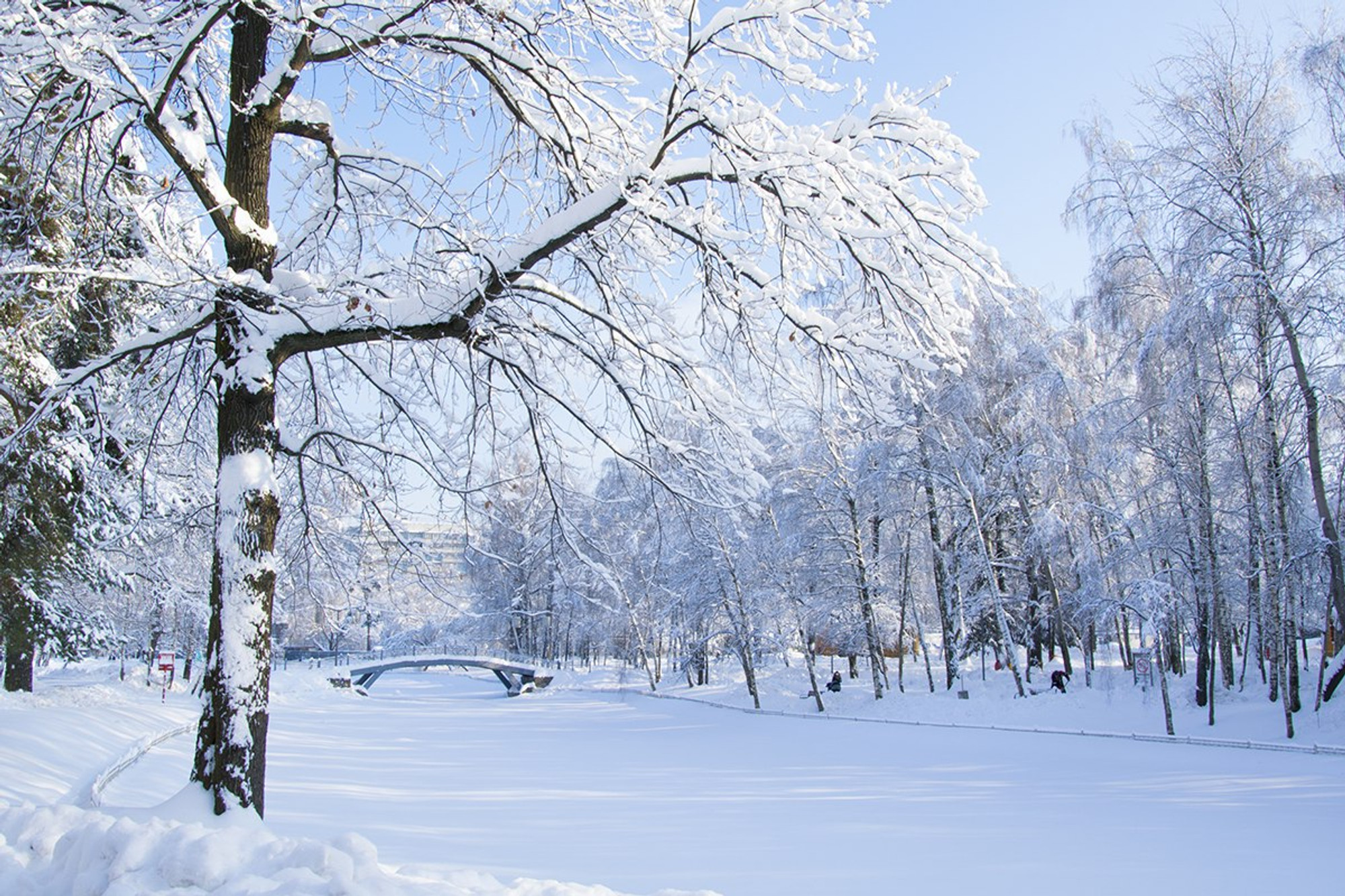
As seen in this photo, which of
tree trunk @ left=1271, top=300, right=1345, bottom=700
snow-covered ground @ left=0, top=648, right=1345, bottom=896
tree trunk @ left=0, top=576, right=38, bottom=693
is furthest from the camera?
tree trunk @ left=0, top=576, right=38, bottom=693

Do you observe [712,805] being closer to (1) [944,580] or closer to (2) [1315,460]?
(2) [1315,460]

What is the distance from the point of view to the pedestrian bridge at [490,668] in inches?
1694

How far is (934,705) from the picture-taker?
22047 mm

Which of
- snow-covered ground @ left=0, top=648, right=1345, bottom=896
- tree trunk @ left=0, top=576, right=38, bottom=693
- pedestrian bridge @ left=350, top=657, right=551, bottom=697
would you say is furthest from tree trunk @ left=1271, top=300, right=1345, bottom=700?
pedestrian bridge @ left=350, top=657, right=551, bottom=697

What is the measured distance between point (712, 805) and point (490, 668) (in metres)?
34.0

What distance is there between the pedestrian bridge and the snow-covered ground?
68.1 feet

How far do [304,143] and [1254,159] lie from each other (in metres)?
14.6

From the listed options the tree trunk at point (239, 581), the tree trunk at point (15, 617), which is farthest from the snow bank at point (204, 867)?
the tree trunk at point (15, 617)

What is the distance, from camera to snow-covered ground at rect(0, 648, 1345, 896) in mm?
3730

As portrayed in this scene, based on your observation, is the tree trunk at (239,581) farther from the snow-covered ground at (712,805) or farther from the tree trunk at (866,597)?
the tree trunk at (866,597)

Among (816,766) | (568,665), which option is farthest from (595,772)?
(568,665)

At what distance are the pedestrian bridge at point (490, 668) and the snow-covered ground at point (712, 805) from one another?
68.1 feet

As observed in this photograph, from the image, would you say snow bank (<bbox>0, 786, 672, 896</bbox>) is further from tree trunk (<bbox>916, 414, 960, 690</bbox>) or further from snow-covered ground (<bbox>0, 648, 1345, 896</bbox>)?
tree trunk (<bbox>916, 414, 960, 690</bbox>)

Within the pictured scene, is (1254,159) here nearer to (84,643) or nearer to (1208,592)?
(1208,592)
